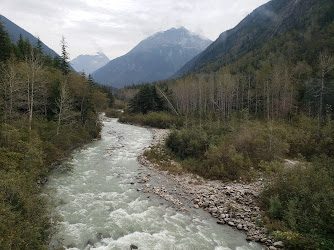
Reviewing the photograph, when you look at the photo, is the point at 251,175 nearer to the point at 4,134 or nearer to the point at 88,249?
the point at 88,249

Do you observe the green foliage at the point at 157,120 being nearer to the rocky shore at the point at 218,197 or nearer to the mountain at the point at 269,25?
the rocky shore at the point at 218,197

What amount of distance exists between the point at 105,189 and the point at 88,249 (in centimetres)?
626

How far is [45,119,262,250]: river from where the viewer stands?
912cm

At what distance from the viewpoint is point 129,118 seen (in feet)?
188

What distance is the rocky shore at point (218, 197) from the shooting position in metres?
10.3

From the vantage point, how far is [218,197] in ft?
43.7

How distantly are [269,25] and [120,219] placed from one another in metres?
147

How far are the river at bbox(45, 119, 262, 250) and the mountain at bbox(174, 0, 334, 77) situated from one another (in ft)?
251

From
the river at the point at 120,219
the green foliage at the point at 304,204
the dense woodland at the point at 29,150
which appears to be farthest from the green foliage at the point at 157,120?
the green foliage at the point at 304,204

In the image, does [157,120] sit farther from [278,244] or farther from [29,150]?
[278,244]

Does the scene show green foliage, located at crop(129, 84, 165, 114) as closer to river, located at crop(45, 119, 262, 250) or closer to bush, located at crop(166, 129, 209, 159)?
bush, located at crop(166, 129, 209, 159)

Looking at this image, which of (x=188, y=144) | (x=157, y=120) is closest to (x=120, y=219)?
(x=188, y=144)

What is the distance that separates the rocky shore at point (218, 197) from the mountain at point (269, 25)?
237ft

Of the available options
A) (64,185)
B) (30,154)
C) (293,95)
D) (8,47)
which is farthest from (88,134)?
(293,95)
